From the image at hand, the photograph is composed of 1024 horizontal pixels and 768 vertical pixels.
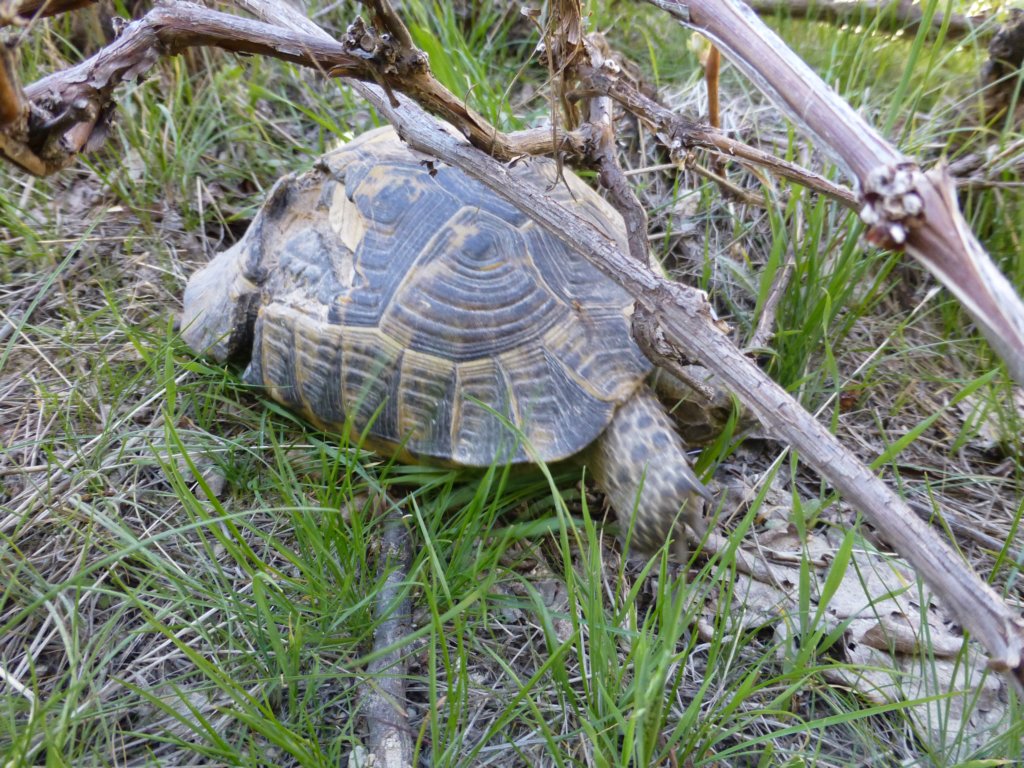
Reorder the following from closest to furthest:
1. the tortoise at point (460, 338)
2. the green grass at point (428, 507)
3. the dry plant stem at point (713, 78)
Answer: the green grass at point (428, 507)
the tortoise at point (460, 338)
the dry plant stem at point (713, 78)

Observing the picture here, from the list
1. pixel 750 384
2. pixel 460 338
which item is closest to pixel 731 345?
pixel 750 384

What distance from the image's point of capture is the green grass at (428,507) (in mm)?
1576

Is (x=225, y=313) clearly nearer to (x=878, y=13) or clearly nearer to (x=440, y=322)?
(x=440, y=322)

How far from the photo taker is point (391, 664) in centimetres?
171

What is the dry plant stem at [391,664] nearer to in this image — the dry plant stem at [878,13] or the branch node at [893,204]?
the branch node at [893,204]

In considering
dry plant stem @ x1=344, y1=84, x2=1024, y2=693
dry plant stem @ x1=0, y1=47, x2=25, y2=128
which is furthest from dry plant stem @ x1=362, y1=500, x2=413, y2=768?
dry plant stem @ x1=0, y1=47, x2=25, y2=128

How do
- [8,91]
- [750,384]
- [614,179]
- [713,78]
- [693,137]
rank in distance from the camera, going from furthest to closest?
[713,78], [614,179], [693,137], [750,384], [8,91]

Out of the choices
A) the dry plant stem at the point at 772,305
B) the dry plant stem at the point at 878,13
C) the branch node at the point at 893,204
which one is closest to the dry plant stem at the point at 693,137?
the dry plant stem at the point at 772,305

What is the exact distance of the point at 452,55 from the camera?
124 inches

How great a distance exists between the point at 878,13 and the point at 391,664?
290 centimetres

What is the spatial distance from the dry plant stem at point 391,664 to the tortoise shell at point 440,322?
0.98ft

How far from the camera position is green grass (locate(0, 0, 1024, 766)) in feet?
5.17

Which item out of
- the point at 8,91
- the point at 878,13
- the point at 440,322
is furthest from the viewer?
the point at 878,13

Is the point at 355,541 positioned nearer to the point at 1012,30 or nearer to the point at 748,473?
the point at 748,473
